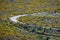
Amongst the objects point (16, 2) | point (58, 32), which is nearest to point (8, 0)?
point (16, 2)

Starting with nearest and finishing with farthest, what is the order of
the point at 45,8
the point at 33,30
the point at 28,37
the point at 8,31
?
the point at 28,37
the point at 8,31
the point at 33,30
the point at 45,8

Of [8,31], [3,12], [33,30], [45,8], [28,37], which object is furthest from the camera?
[45,8]

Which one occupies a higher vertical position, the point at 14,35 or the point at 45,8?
the point at 14,35

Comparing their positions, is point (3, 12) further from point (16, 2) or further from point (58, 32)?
point (58, 32)

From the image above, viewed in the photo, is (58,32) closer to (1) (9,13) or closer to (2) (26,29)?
(2) (26,29)

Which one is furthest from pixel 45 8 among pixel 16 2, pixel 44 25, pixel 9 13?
pixel 44 25

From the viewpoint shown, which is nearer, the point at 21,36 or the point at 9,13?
the point at 21,36
